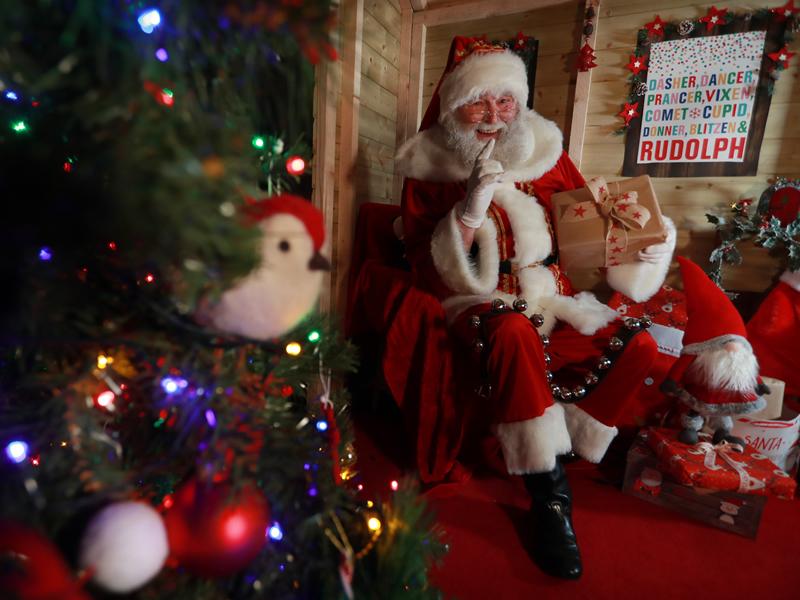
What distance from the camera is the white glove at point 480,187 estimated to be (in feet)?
3.67

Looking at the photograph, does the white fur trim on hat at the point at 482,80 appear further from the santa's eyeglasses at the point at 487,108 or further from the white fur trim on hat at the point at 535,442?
the white fur trim on hat at the point at 535,442

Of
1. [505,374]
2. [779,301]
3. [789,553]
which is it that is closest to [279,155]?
[505,374]

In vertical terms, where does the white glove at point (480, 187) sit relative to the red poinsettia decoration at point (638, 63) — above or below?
below

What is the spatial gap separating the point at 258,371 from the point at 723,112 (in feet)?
6.42

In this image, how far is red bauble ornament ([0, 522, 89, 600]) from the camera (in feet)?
1.09

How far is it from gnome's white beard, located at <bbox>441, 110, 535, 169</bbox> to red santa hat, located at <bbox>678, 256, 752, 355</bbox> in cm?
64

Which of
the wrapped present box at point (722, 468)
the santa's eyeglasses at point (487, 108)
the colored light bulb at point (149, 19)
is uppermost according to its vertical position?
the santa's eyeglasses at point (487, 108)

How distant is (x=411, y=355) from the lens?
4.37ft

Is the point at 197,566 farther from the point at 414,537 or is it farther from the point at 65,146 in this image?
the point at 65,146

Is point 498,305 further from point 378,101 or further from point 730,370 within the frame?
point 378,101

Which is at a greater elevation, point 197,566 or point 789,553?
point 197,566

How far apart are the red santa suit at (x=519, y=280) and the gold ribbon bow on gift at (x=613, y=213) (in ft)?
0.42

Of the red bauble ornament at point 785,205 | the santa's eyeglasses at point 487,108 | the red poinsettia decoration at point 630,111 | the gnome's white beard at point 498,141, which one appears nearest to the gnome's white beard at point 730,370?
the red bauble ornament at point 785,205

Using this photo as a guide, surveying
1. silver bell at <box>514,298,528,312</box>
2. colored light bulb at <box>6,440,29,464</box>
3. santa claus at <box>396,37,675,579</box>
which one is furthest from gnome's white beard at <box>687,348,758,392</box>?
colored light bulb at <box>6,440,29,464</box>
